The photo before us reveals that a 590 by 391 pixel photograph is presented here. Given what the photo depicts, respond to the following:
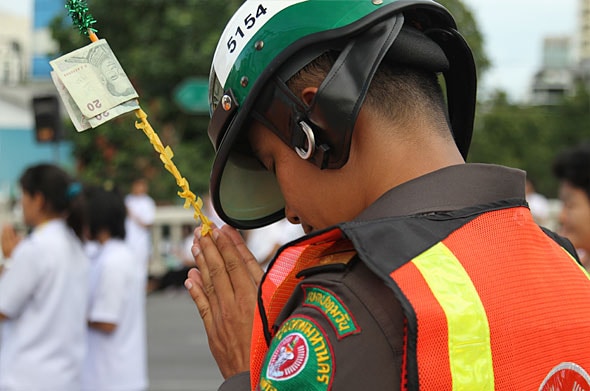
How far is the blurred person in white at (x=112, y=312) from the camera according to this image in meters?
5.33

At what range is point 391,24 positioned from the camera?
1.49 m

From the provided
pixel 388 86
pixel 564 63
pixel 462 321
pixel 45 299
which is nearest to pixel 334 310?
pixel 462 321

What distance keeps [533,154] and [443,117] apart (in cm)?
3795

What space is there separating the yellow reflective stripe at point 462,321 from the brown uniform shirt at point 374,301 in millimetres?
72

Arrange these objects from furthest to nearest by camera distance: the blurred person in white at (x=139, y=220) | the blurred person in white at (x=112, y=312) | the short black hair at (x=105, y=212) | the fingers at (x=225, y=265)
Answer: the blurred person in white at (x=139, y=220) → the short black hair at (x=105, y=212) → the blurred person in white at (x=112, y=312) → the fingers at (x=225, y=265)

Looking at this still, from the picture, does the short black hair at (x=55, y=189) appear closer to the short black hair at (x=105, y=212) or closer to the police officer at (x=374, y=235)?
the short black hair at (x=105, y=212)

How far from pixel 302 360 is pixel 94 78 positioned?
764 millimetres

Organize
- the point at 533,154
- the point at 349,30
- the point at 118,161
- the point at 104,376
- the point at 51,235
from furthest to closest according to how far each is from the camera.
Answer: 1. the point at 533,154
2. the point at 118,161
3. the point at 104,376
4. the point at 51,235
5. the point at 349,30

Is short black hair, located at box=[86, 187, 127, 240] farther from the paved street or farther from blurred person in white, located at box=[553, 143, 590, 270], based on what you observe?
the paved street

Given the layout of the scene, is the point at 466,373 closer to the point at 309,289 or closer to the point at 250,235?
the point at 309,289

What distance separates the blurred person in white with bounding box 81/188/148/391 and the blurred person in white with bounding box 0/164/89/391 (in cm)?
29

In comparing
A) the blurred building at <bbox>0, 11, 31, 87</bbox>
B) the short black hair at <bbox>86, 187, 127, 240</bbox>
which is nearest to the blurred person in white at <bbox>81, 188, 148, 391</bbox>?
the short black hair at <bbox>86, 187, 127, 240</bbox>

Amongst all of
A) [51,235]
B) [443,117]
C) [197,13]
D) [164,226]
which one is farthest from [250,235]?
[197,13]

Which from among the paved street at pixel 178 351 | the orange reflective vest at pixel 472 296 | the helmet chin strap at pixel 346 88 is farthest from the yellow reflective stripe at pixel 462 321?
the paved street at pixel 178 351
